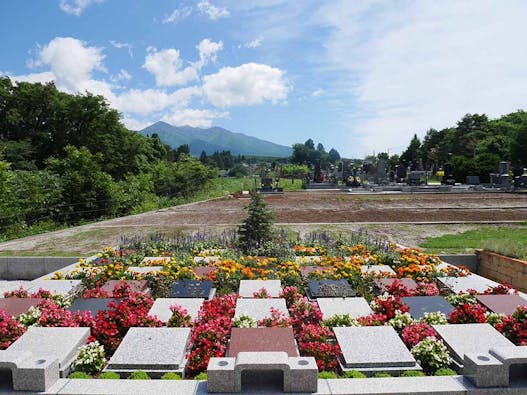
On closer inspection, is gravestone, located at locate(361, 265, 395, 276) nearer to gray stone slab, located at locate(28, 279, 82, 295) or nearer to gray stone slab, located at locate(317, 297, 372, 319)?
gray stone slab, located at locate(317, 297, 372, 319)

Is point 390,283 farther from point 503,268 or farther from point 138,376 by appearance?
point 138,376

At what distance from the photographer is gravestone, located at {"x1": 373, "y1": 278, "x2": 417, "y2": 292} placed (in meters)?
6.73

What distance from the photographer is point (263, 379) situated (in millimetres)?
3828

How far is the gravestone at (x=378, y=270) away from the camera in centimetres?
751

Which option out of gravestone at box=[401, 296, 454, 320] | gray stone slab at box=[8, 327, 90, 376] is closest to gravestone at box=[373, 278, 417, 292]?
gravestone at box=[401, 296, 454, 320]

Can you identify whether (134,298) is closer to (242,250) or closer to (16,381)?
(16,381)

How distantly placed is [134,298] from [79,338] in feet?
3.65

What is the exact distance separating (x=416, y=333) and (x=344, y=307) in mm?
1260

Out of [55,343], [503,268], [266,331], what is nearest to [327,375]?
[266,331]

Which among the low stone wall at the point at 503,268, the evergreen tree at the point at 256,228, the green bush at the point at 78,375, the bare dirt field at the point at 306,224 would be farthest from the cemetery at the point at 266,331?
the bare dirt field at the point at 306,224

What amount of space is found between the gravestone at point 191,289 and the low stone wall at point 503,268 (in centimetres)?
613

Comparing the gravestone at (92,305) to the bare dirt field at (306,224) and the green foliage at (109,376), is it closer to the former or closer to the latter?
the green foliage at (109,376)

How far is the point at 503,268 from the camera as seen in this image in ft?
27.0

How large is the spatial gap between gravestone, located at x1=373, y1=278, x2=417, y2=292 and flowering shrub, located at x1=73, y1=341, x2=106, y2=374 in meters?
4.56
